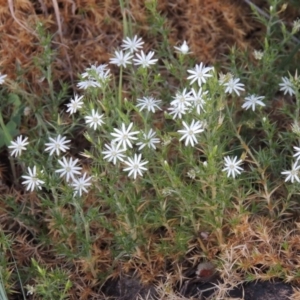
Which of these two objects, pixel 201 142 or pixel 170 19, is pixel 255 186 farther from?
pixel 170 19

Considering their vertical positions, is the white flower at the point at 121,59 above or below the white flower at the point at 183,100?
below

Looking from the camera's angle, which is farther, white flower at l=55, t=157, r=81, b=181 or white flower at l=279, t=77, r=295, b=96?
white flower at l=279, t=77, r=295, b=96

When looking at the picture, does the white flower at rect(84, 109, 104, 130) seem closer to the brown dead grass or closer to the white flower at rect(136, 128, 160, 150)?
the white flower at rect(136, 128, 160, 150)

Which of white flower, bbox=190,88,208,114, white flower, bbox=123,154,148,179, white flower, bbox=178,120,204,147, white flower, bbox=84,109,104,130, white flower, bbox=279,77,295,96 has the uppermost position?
white flower, bbox=190,88,208,114

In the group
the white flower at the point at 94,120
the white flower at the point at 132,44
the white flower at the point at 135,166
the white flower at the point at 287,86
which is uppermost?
the white flower at the point at 94,120

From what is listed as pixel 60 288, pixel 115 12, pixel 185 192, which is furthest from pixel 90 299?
pixel 115 12

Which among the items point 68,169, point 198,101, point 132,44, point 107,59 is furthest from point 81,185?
point 107,59

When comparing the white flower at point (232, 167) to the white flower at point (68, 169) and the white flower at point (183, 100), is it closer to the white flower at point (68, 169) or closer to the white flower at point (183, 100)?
the white flower at point (183, 100)

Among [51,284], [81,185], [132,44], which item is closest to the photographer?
[51,284]

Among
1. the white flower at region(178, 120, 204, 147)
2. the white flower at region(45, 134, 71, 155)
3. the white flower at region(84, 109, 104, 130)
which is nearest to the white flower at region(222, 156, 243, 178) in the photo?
the white flower at region(178, 120, 204, 147)

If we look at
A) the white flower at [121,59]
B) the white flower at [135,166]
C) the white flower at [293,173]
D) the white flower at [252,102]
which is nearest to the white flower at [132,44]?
the white flower at [121,59]

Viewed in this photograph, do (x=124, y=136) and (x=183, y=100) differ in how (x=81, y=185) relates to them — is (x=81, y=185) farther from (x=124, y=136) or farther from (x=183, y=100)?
(x=183, y=100)

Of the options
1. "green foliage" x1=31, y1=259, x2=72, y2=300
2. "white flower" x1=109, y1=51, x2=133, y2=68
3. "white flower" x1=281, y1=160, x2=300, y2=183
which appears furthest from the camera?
"white flower" x1=109, y1=51, x2=133, y2=68
